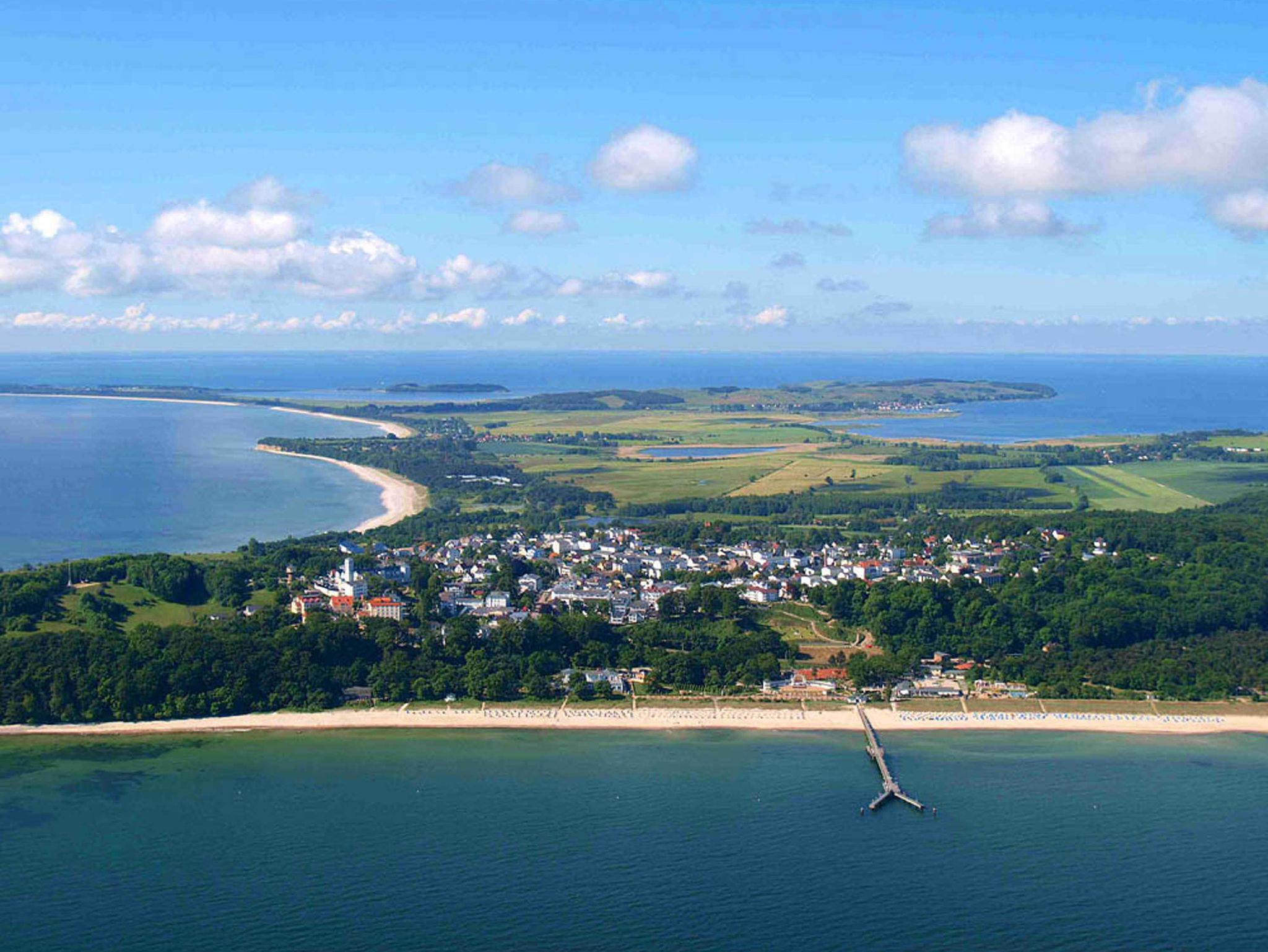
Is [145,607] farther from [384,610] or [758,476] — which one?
[758,476]

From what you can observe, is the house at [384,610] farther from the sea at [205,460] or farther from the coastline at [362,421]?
the coastline at [362,421]

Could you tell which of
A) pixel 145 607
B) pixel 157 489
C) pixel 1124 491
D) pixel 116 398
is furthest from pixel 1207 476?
pixel 116 398

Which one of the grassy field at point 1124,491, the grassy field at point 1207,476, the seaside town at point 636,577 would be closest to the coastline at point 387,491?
the seaside town at point 636,577

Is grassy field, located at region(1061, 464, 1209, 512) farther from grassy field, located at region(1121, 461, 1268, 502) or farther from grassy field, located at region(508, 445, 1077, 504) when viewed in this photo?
grassy field, located at region(508, 445, 1077, 504)

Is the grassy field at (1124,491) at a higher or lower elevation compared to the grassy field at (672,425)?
lower

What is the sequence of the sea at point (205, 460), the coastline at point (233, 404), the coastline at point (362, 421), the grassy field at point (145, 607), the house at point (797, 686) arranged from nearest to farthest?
the house at point (797, 686) → the grassy field at point (145, 607) → the sea at point (205, 460) → the coastline at point (362, 421) → the coastline at point (233, 404)

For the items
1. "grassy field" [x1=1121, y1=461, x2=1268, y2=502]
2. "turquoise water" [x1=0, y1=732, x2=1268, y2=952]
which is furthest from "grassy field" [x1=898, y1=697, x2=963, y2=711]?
"grassy field" [x1=1121, y1=461, x2=1268, y2=502]

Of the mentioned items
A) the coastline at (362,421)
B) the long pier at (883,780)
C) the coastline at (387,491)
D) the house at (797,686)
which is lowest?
the long pier at (883,780)
